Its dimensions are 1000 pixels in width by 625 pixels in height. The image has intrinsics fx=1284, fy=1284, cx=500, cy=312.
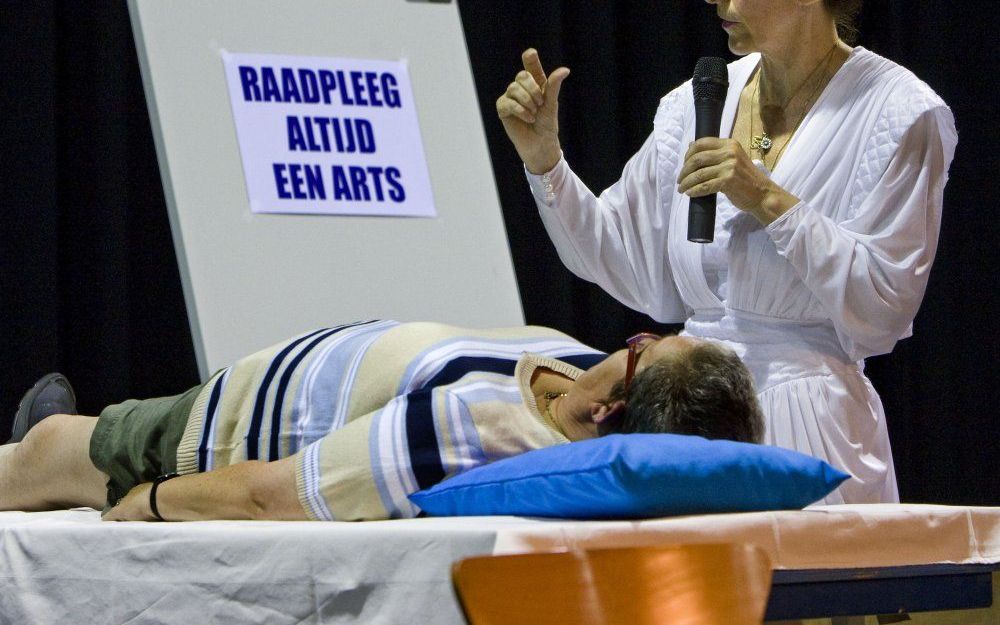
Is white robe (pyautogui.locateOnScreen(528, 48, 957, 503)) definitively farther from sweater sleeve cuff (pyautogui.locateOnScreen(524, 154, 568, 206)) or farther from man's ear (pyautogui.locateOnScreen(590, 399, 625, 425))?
man's ear (pyautogui.locateOnScreen(590, 399, 625, 425))

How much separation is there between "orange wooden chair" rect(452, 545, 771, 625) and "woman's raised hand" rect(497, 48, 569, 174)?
1.08m

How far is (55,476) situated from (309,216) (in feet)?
3.10

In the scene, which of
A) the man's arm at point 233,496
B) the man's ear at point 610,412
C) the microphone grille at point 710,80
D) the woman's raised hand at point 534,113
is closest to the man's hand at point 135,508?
the man's arm at point 233,496

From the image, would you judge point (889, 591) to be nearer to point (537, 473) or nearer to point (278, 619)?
point (537, 473)

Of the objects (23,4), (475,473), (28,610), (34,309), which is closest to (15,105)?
(23,4)

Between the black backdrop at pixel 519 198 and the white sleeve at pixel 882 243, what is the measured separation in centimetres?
178

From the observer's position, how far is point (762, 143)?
81.5 inches

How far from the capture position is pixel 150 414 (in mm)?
2041

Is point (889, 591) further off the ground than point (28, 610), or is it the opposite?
point (28, 610)

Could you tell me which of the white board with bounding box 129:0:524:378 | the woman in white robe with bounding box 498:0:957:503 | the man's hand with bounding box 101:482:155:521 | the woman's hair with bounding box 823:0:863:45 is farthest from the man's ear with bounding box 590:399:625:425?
the white board with bounding box 129:0:524:378

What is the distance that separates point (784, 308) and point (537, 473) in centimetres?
77

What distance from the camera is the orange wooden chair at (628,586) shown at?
1.06 m

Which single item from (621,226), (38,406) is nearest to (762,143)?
(621,226)

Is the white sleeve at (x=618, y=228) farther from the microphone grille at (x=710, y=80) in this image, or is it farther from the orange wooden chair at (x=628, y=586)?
the orange wooden chair at (x=628, y=586)
